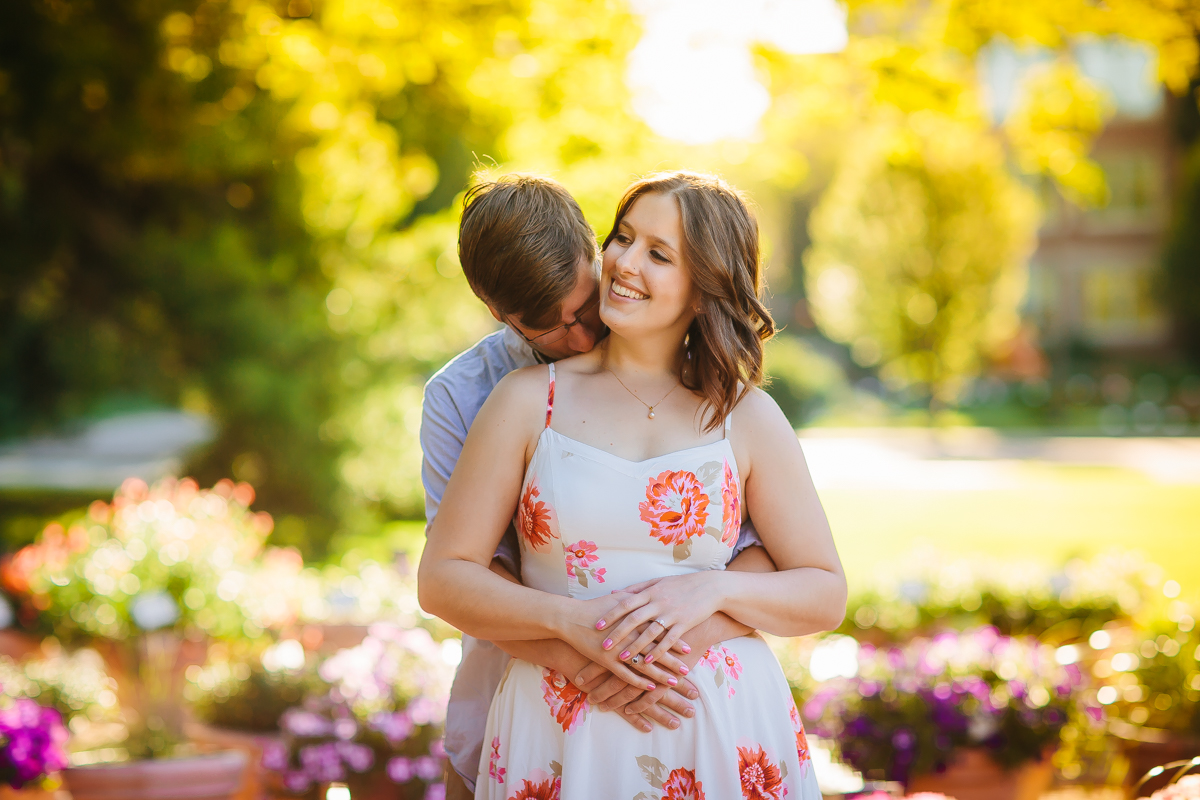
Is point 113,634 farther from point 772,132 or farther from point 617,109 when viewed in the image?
point 772,132

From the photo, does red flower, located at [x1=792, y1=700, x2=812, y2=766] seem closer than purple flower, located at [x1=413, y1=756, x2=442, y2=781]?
Yes

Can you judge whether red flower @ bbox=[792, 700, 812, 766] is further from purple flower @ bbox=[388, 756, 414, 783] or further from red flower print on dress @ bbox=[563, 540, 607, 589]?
purple flower @ bbox=[388, 756, 414, 783]

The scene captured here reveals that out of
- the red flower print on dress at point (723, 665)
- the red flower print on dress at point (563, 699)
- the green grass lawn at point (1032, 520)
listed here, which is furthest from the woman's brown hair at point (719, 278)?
the green grass lawn at point (1032, 520)

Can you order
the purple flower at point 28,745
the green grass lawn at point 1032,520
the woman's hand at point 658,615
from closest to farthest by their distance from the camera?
the woman's hand at point 658,615, the purple flower at point 28,745, the green grass lawn at point 1032,520

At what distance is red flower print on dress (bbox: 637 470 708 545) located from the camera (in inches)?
81.7

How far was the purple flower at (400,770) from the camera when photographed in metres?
3.53

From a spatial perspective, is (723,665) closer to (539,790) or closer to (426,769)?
(539,790)

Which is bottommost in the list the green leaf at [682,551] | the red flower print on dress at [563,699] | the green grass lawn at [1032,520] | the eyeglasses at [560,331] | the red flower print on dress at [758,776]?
the green grass lawn at [1032,520]

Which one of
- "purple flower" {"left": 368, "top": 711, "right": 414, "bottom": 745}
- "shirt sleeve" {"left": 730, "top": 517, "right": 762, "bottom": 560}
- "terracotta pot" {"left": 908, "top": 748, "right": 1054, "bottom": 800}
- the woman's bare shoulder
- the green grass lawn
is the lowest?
the green grass lawn

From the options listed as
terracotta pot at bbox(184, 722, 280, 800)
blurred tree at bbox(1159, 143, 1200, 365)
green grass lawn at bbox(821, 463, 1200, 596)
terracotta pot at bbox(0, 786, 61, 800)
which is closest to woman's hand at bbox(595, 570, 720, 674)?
terracotta pot at bbox(184, 722, 280, 800)

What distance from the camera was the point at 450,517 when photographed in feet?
6.93

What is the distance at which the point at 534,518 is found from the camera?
2.12 m

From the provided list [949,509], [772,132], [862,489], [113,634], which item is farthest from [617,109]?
[862,489]

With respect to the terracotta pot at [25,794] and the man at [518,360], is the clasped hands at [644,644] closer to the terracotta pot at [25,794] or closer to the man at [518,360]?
the man at [518,360]
